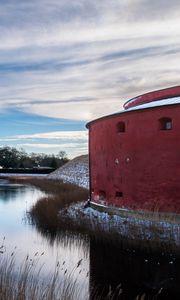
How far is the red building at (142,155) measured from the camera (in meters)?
10.8

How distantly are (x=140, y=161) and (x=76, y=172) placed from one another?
22314 mm

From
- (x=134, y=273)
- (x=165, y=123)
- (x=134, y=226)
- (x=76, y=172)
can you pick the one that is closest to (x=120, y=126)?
(x=165, y=123)

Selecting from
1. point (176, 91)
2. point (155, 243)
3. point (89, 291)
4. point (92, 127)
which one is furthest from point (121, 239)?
point (92, 127)

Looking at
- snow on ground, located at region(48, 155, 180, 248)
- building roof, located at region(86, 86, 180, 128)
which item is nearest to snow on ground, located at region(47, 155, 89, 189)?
snow on ground, located at region(48, 155, 180, 248)

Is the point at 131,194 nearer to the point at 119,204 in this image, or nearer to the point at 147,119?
the point at 119,204

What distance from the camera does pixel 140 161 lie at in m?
11.6

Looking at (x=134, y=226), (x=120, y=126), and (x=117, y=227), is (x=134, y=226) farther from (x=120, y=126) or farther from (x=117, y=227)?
(x=120, y=126)

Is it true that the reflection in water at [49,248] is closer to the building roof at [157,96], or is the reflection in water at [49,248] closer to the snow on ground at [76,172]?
the building roof at [157,96]

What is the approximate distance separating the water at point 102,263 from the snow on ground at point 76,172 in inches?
639

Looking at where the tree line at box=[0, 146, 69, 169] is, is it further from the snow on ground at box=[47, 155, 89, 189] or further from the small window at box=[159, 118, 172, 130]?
the small window at box=[159, 118, 172, 130]

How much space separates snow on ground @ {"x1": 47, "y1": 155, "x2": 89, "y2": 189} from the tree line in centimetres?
2044

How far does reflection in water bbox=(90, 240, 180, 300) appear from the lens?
668cm

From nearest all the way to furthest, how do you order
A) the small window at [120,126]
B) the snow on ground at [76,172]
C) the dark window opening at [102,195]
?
the small window at [120,126], the dark window opening at [102,195], the snow on ground at [76,172]

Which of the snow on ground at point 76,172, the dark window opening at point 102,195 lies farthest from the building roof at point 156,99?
the snow on ground at point 76,172
